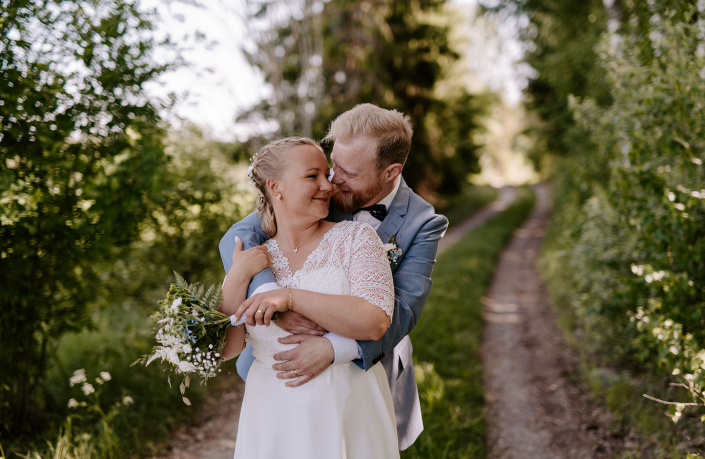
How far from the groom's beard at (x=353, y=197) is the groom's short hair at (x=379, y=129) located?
0.12 meters

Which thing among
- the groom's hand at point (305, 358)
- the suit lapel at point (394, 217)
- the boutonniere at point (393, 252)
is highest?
the suit lapel at point (394, 217)

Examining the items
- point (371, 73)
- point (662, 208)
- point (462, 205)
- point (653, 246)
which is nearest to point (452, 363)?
point (653, 246)

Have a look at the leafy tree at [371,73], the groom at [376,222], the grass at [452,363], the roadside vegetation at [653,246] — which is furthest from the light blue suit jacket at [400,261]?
the leafy tree at [371,73]

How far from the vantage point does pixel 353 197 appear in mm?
2176

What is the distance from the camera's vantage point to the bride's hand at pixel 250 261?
5.92ft

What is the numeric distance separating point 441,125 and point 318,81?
24.3ft

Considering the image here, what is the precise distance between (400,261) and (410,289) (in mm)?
174

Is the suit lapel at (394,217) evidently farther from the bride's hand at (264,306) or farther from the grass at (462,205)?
the grass at (462,205)

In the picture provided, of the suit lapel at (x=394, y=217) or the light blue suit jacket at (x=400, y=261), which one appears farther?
the suit lapel at (x=394, y=217)

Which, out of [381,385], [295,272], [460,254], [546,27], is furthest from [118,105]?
[546,27]

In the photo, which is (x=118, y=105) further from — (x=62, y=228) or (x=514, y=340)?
(x=514, y=340)

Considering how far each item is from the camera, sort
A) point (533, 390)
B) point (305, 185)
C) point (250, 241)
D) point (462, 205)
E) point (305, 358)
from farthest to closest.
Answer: point (462, 205) < point (533, 390) < point (250, 241) < point (305, 185) < point (305, 358)

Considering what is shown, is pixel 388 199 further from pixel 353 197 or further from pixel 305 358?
pixel 305 358

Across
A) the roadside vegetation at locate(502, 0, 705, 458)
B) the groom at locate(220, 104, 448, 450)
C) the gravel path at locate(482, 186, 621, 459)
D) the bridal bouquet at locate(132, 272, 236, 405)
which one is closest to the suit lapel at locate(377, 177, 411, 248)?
the groom at locate(220, 104, 448, 450)
